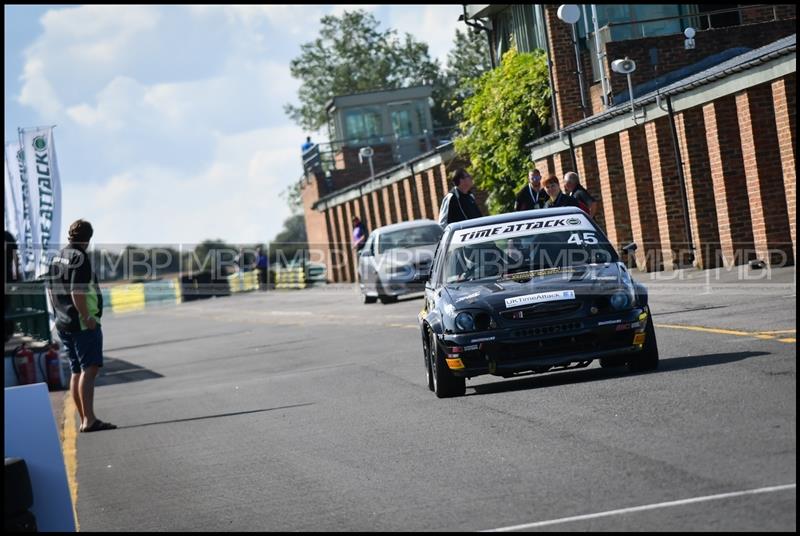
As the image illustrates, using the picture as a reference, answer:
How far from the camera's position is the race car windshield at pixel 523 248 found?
477 inches

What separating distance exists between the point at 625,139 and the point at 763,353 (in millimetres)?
18527

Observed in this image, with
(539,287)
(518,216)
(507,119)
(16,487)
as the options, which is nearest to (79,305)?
(518,216)

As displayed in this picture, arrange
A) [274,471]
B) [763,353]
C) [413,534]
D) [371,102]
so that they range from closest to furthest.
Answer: [413,534] < [274,471] < [763,353] < [371,102]

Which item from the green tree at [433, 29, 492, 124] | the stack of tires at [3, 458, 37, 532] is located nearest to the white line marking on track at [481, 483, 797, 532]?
the stack of tires at [3, 458, 37, 532]

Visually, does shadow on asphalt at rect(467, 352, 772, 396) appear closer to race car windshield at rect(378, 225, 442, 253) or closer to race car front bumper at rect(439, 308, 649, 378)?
race car front bumper at rect(439, 308, 649, 378)

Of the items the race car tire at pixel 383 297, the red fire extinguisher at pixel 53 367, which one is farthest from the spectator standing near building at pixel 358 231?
the red fire extinguisher at pixel 53 367

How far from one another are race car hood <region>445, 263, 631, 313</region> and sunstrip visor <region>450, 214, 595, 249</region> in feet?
2.19

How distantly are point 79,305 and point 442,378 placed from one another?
373cm

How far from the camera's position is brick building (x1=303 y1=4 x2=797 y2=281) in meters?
24.1

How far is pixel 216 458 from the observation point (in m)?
10.3

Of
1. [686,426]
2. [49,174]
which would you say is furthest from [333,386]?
[49,174]

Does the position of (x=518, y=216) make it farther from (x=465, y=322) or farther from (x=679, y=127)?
(x=679, y=127)

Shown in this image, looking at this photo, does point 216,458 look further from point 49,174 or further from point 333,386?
point 49,174

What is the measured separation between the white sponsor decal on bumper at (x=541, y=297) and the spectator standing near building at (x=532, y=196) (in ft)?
22.4
